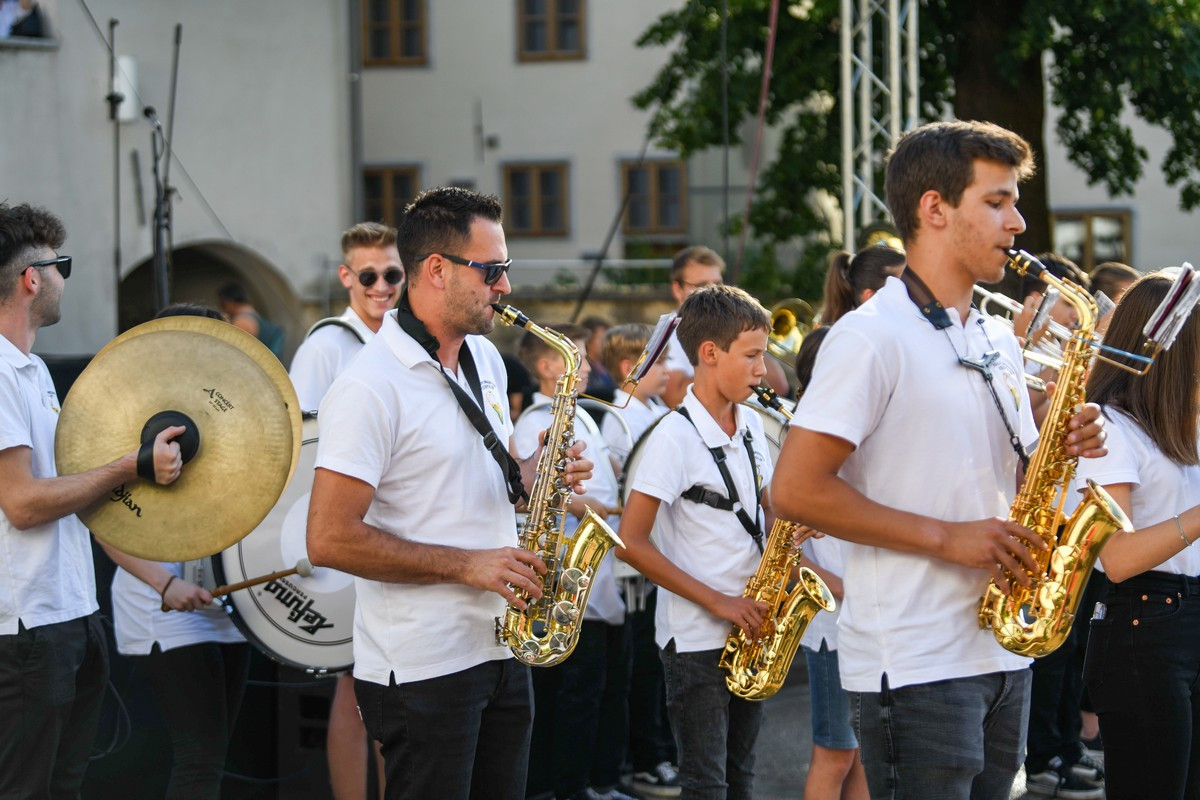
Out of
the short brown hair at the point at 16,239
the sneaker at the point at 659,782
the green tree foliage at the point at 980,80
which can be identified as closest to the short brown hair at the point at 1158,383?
the short brown hair at the point at 16,239

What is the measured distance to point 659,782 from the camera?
6469 mm

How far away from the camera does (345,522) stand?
3.39 meters

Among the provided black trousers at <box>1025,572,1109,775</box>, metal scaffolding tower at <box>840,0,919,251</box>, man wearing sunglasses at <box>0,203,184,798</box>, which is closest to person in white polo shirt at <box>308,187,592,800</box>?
man wearing sunglasses at <box>0,203,184,798</box>

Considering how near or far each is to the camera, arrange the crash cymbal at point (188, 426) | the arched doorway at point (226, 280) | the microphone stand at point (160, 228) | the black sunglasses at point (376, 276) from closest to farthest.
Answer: the crash cymbal at point (188, 426) → the black sunglasses at point (376, 276) → the microphone stand at point (160, 228) → the arched doorway at point (226, 280)

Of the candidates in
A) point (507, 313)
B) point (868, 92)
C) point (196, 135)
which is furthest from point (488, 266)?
point (196, 135)

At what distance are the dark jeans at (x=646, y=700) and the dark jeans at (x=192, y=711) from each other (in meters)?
2.14

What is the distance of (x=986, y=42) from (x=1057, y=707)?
946 cm

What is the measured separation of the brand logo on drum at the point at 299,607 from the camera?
4980mm

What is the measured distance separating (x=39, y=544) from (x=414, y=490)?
1133mm

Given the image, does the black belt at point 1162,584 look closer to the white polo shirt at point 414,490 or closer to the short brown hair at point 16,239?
the white polo shirt at point 414,490

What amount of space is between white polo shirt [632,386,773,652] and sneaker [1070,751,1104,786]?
2.56 meters

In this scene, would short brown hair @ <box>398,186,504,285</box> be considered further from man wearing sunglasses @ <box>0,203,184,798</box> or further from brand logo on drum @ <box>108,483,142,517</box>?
brand logo on drum @ <box>108,483,142,517</box>

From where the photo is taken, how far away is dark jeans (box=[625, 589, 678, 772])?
6.54 metres

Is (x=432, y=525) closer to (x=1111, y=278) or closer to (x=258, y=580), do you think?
(x=258, y=580)
